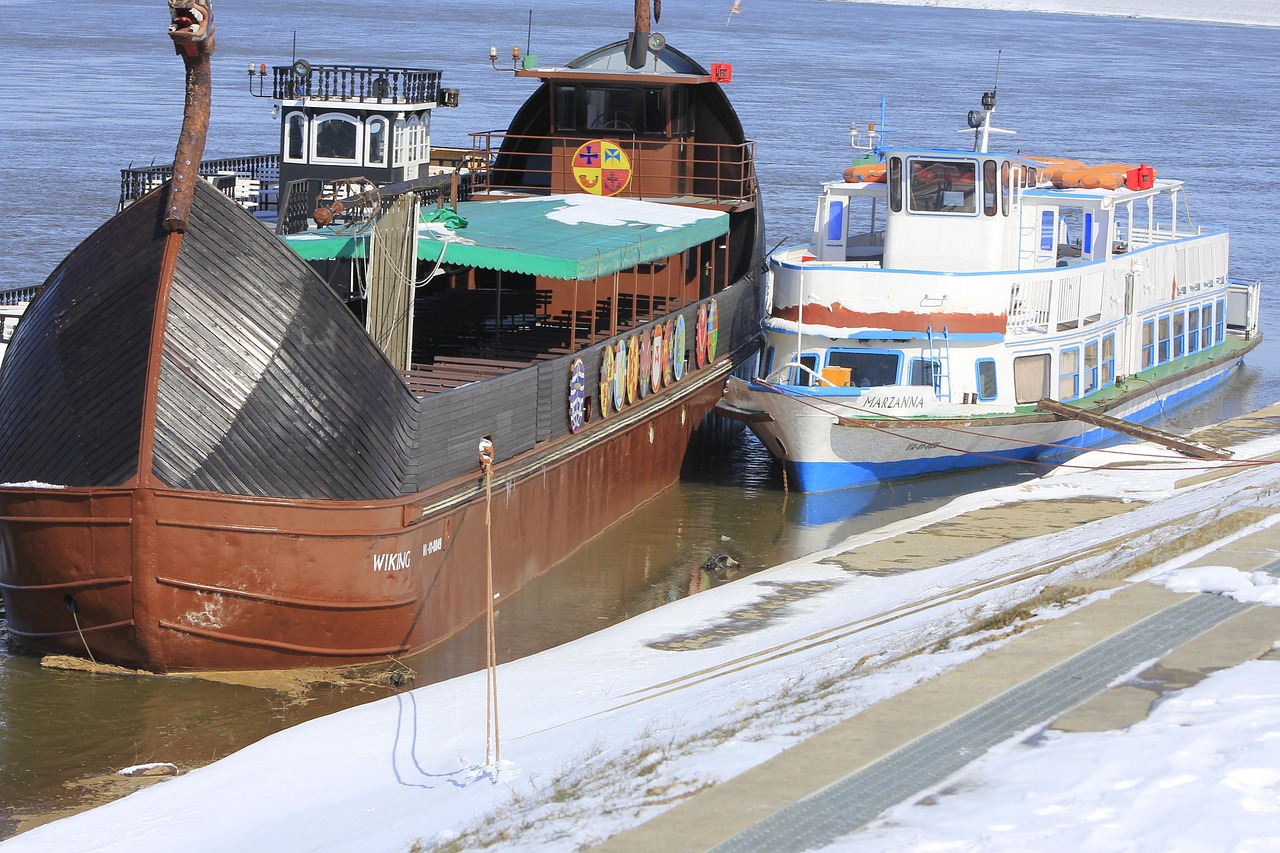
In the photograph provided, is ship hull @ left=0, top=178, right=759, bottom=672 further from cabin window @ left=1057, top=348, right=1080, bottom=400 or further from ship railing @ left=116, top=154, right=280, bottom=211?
cabin window @ left=1057, top=348, right=1080, bottom=400

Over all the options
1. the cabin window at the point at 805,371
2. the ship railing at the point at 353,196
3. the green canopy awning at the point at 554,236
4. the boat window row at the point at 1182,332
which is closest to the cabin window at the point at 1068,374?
the boat window row at the point at 1182,332

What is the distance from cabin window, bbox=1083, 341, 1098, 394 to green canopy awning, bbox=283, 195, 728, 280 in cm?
672

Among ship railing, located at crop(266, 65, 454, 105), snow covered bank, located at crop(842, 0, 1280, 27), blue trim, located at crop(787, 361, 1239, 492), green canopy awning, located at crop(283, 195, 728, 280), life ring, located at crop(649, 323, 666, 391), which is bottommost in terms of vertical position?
blue trim, located at crop(787, 361, 1239, 492)

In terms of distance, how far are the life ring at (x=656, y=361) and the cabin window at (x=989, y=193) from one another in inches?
230

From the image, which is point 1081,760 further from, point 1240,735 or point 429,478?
point 429,478

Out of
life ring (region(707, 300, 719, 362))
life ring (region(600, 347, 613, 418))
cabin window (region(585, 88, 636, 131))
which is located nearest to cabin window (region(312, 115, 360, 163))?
cabin window (region(585, 88, 636, 131))

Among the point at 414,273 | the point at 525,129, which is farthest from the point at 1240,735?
the point at 525,129

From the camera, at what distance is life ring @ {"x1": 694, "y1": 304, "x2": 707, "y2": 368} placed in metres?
22.8

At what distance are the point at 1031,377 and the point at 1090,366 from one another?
6.40 feet

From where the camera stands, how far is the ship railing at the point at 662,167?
24562mm

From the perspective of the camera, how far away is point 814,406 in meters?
21.8

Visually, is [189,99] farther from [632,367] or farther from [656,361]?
[656,361]

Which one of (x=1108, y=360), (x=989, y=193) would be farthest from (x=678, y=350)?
(x=1108, y=360)

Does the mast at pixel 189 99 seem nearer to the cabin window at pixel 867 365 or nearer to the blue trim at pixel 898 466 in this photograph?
the blue trim at pixel 898 466
